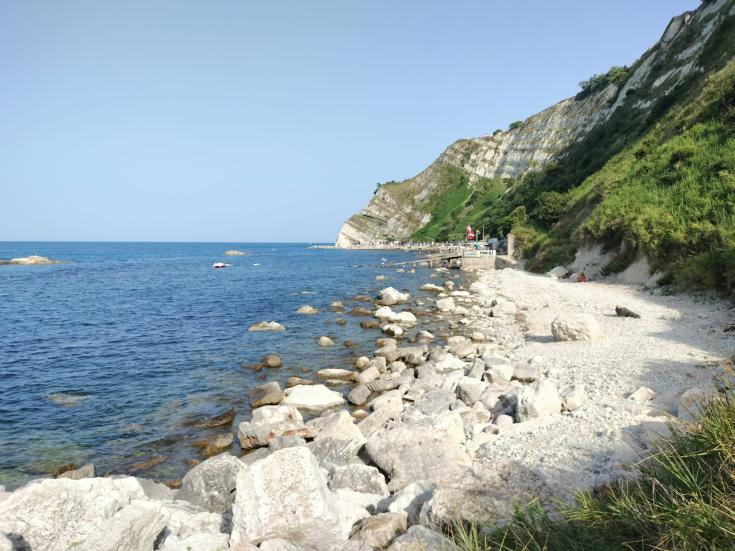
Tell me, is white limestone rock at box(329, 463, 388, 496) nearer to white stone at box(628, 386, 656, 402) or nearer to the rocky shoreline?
the rocky shoreline

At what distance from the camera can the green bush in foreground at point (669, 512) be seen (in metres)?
3.22

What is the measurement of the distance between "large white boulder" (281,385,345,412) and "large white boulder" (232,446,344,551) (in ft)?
25.0

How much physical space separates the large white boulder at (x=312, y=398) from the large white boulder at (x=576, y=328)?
7849 mm

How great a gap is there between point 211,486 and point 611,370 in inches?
382

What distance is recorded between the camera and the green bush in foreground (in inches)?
127

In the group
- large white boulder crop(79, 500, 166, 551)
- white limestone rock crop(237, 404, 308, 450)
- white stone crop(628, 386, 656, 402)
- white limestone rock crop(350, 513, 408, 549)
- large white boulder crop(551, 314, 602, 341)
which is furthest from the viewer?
large white boulder crop(551, 314, 602, 341)

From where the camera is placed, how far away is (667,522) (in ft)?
10.8

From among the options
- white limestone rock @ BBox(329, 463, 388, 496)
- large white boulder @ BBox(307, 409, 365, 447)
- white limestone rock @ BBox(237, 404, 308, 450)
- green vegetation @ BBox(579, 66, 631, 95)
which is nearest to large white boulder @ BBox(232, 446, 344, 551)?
white limestone rock @ BBox(329, 463, 388, 496)

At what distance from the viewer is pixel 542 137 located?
114438mm

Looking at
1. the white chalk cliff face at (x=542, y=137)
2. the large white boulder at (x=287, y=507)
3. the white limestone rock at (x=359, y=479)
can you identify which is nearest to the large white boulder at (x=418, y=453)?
the white limestone rock at (x=359, y=479)

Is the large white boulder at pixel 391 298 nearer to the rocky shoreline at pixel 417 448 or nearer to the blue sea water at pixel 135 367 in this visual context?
the blue sea water at pixel 135 367

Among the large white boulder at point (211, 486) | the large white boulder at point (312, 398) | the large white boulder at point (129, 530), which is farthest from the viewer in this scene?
the large white boulder at point (312, 398)

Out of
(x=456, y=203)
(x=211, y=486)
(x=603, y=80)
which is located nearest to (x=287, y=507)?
(x=211, y=486)

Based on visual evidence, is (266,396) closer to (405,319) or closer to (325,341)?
(325,341)
